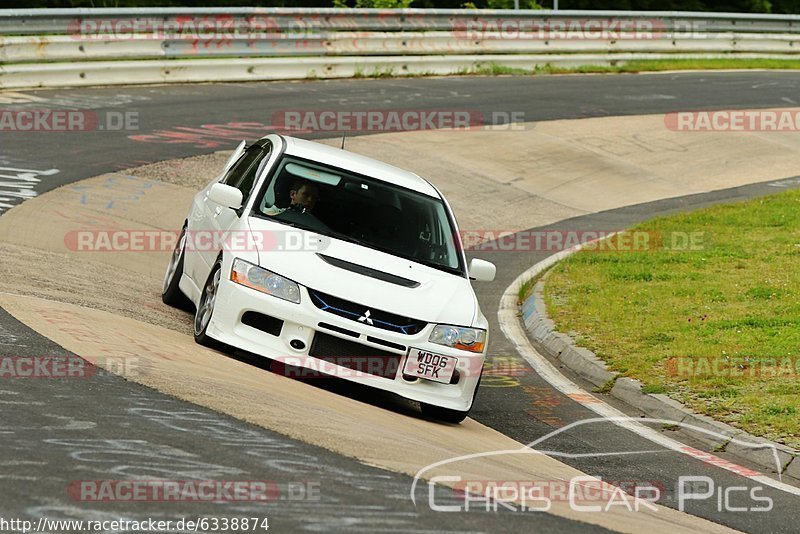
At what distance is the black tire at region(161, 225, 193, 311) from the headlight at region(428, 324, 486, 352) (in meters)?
2.99

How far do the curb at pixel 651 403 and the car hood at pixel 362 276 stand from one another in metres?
1.93

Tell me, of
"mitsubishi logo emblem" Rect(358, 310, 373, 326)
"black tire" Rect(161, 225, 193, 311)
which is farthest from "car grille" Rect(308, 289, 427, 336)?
"black tire" Rect(161, 225, 193, 311)

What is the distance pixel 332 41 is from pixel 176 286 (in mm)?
16434

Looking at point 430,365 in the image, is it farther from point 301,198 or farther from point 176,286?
point 176,286

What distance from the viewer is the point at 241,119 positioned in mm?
20828

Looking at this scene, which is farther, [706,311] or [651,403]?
[706,311]

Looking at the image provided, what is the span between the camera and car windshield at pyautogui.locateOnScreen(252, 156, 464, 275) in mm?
9203

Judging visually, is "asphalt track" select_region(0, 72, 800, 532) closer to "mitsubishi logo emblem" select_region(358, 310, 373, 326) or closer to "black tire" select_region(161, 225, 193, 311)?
"mitsubishi logo emblem" select_region(358, 310, 373, 326)

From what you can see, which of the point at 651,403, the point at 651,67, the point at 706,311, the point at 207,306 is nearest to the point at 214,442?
the point at 207,306

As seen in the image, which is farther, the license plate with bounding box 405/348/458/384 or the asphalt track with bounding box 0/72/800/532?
the license plate with bounding box 405/348/458/384

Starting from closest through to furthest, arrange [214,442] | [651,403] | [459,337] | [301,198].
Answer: [214,442] → [459,337] → [301,198] → [651,403]

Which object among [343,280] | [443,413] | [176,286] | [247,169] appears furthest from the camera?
[176,286]

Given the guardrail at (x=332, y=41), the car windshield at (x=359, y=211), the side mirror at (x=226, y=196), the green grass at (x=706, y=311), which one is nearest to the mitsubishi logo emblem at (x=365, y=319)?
the car windshield at (x=359, y=211)

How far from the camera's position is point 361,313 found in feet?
26.6
